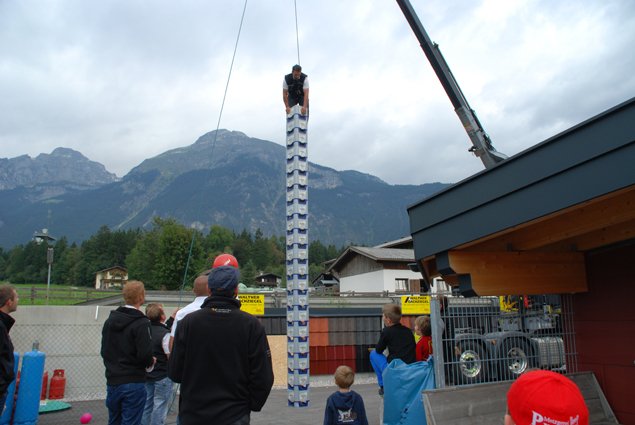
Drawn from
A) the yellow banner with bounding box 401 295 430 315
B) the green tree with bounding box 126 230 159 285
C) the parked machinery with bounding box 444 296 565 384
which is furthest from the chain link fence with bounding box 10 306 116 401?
the green tree with bounding box 126 230 159 285

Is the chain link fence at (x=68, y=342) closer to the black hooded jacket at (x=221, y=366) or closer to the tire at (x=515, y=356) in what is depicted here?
the tire at (x=515, y=356)

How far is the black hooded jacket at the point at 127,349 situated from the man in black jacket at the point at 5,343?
799mm

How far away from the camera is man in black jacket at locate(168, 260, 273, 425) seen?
308 cm

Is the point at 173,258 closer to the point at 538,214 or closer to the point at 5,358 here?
the point at 5,358

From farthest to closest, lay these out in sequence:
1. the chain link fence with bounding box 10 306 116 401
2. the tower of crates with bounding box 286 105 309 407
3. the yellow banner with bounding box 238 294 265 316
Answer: the yellow banner with bounding box 238 294 265 316 → the chain link fence with bounding box 10 306 116 401 → the tower of crates with bounding box 286 105 309 407

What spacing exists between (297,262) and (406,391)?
3.45 m

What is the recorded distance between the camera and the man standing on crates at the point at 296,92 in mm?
9430

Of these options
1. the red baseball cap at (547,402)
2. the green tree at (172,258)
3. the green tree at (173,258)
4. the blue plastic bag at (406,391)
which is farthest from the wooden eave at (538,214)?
the green tree at (172,258)

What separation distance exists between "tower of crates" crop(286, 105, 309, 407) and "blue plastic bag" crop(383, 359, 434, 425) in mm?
2795

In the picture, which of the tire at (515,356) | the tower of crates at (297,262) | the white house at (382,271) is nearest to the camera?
the tire at (515,356)

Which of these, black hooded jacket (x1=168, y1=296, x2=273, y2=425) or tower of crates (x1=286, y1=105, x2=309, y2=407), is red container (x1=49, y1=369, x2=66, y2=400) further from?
black hooded jacket (x1=168, y1=296, x2=273, y2=425)

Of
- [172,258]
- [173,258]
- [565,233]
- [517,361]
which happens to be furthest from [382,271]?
[172,258]

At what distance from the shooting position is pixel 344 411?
482cm

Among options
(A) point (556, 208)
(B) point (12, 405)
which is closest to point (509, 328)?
Answer: (A) point (556, 208)
